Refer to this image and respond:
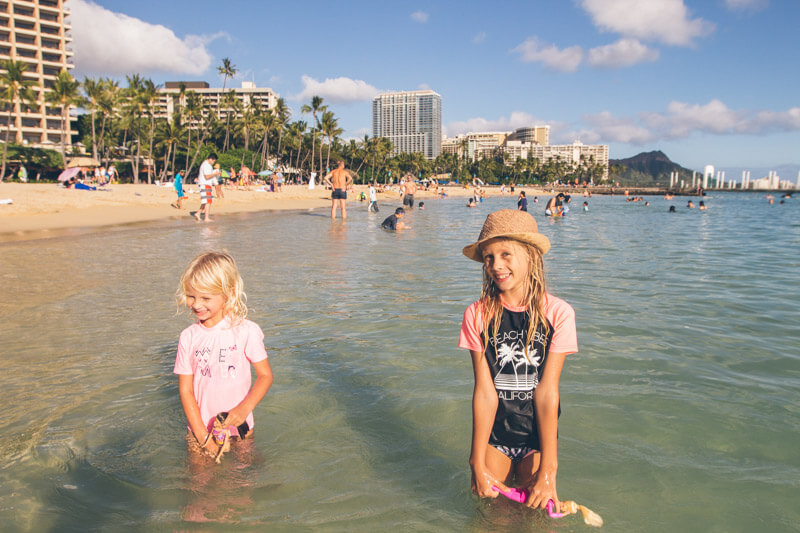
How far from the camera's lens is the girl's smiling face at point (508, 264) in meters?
2.40

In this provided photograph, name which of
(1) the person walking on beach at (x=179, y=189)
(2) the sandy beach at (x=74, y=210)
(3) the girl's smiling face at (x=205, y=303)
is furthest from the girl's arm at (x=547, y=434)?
(1) the person walking on beach at (x=179, y=189)

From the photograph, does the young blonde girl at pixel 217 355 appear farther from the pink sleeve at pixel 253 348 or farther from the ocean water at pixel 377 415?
the ocean water at pixel 377 415

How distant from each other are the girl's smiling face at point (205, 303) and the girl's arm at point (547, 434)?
5.42 feet

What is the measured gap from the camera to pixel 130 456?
3217mm

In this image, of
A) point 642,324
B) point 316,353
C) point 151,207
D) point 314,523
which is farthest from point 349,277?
point 151,207

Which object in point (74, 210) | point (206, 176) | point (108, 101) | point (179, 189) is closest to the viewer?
point (206, 176)

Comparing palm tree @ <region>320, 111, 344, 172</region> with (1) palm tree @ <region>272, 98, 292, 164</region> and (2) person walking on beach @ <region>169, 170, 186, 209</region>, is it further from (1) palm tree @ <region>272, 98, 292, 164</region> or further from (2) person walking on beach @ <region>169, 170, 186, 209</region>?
(2) person walking on beach @ <region>169, 170, 186, 209</region>

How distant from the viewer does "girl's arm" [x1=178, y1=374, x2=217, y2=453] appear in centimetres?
280

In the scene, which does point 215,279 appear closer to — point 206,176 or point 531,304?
point 531,304

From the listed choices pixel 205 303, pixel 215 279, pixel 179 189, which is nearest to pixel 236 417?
pixel 205 303

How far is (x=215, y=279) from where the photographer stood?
269 centimetres

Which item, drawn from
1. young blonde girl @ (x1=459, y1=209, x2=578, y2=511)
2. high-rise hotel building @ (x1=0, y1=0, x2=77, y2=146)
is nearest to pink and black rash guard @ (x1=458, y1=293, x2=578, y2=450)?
young blonde girl @ (x1=459, y1=209, x2=578, y2=511)

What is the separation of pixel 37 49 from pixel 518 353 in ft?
355

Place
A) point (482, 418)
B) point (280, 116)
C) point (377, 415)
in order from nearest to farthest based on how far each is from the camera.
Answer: point (482, 418) < point (377, 415) < point (280, 116)
